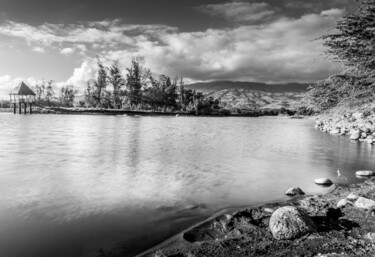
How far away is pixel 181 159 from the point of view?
60.9ft

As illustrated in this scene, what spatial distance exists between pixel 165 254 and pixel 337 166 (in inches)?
596

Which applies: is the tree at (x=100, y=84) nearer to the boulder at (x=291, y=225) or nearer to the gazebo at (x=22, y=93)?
the gazebo at (x=22, y=93)

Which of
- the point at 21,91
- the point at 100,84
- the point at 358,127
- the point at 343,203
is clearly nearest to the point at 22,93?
Result: the point at 21,91

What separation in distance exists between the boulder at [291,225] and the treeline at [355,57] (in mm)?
11835

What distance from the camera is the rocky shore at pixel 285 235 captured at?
558 centimetres

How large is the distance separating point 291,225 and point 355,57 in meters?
13.4

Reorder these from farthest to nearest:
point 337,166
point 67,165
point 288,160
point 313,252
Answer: point 288,160 → point 337,166 → point 67,165 → point 313,252

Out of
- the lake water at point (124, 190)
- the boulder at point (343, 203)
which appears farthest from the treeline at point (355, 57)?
the boulder at point (343, 203)

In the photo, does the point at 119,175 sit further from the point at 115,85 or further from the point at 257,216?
the point at 115,85

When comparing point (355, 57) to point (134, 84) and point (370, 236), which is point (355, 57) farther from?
point (134, 84)

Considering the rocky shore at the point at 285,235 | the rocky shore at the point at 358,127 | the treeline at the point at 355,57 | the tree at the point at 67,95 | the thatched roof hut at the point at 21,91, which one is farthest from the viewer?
the tree at the point at 67,95

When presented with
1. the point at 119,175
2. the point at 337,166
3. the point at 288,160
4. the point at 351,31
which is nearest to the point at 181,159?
the point at 119,175

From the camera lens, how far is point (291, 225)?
244 inches

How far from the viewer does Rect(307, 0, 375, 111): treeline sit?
50.9ft
